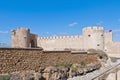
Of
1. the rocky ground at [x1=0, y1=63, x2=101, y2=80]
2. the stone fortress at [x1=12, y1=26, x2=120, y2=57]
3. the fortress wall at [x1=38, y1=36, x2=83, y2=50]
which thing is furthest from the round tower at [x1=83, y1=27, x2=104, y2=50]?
the rocky ground at [x1=0, y1=63, x2=101, y2=80]

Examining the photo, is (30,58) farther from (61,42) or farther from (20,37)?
(61,42)

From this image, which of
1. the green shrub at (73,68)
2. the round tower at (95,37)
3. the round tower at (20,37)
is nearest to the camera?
the green shrub at (73,68)

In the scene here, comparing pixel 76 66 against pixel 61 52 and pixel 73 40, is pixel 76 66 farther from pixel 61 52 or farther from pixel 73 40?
pixel 73 40

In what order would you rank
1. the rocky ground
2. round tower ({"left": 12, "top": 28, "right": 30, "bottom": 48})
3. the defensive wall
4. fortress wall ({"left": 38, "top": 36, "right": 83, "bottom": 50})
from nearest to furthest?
the defensive wall
the rocky ground
round tower ({"left": 12, "top": 28, "right": 30, "bottom": 48})
fortress wall ({"left": 38, "top": 36, "right": 83, "bottom": 50})

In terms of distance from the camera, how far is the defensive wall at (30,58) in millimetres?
10807

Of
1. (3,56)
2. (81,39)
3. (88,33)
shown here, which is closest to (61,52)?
(3,56)

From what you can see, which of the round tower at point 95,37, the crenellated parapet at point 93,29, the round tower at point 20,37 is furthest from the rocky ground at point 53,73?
the crenellated parapet at point 93,29

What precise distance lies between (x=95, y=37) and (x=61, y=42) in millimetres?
6600

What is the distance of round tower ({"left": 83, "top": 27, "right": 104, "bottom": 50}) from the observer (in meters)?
26.0

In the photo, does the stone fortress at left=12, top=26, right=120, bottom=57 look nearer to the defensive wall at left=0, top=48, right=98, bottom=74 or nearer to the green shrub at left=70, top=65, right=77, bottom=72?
the defensive wall at left=0, top=48, right=98, bottom=74

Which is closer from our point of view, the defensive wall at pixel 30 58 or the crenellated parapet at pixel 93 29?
the defensive wall at pixel 30 58

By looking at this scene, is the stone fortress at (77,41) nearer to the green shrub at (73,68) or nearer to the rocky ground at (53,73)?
the rocky ground at (53,73)

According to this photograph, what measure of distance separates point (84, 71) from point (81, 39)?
521 inches

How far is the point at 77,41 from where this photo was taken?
29.0 metres
